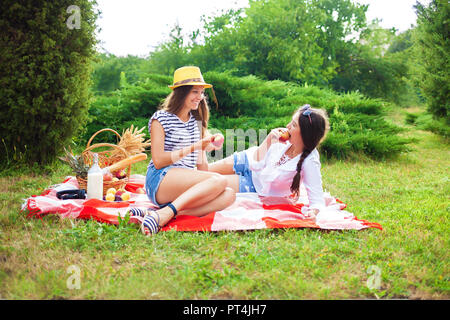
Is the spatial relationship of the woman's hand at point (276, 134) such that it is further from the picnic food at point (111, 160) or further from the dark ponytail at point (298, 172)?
the picnic food at point (111, 160)

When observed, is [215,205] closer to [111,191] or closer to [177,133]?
[177,133]

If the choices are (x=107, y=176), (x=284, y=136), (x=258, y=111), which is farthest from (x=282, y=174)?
(x=258, y=111)

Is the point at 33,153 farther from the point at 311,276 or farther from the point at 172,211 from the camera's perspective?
the point at 311,276

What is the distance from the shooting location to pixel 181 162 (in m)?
3.39

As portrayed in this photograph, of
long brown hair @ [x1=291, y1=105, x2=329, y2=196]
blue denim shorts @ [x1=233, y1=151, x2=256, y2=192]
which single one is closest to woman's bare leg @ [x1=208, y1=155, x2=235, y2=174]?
blue denim shorts @ [x1=233, y1=151, x2=256, y2=192]

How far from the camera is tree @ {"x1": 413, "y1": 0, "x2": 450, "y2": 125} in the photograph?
318 inches

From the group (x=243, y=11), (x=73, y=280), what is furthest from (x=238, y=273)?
(x=243, y=11)

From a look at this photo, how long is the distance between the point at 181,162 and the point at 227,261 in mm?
1195

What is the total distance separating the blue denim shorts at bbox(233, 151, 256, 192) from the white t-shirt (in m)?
0.06

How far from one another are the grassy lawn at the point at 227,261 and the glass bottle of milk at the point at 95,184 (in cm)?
61

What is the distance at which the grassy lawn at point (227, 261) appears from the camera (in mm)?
2107

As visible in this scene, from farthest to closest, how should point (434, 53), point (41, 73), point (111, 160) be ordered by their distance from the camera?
1. point (434, 53)
2. point (41, 73)
3. point (111, 160)

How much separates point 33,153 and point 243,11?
8.53 m
